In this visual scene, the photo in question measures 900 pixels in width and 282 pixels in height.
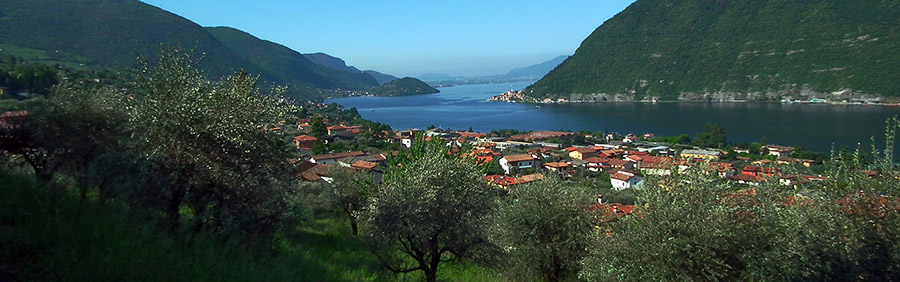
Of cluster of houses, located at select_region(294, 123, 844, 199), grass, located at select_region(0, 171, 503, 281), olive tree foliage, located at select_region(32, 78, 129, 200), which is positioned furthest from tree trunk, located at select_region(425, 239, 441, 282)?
cluster of houses, located at select_region(294, 123, 844, 199)

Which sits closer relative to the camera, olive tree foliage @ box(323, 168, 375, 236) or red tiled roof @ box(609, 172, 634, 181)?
olive tree foliage @ box(323, 168, 375, 236)

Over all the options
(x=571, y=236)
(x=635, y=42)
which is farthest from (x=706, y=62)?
(x=571, y=236)

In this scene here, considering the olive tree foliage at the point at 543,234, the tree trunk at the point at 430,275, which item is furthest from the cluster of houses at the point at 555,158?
the tree trunk at the point at 430,275

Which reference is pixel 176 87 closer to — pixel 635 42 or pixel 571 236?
pixel 571 236

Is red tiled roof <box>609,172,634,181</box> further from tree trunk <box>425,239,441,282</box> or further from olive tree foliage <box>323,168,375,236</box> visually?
tree trunk <box>425,239,441,282</box>

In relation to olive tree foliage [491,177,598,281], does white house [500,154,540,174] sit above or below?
below

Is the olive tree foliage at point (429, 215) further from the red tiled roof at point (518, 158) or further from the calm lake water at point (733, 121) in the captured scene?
the calm lake water at point (733, 121)
